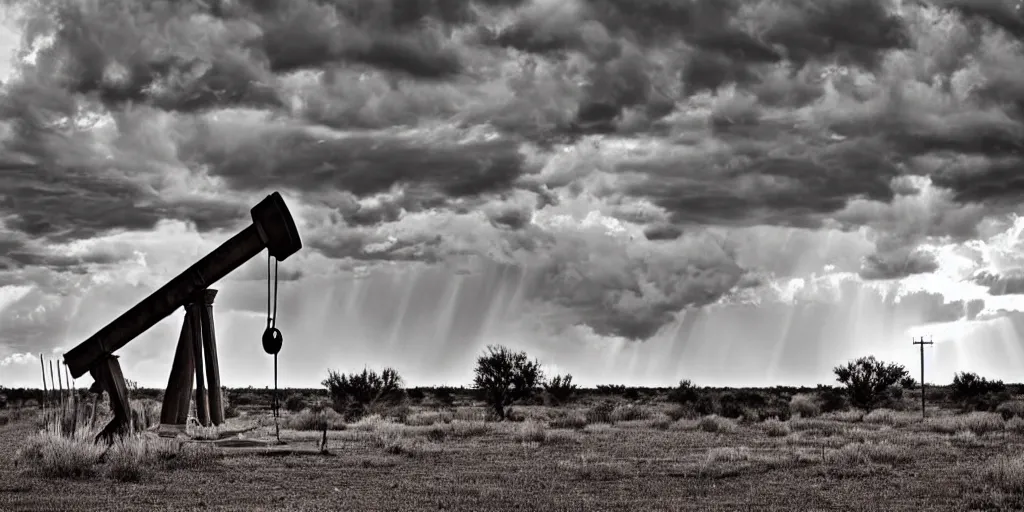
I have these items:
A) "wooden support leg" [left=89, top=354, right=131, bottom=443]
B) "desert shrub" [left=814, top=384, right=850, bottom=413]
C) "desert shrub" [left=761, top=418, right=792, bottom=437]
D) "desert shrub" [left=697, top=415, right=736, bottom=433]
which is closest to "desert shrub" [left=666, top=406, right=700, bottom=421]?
"desert shrub" [left=697, top=415, right=736, bottom=433]

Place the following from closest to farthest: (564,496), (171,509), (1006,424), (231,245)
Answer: (171,509) → (564,496) → (231,245) → (1006,424)

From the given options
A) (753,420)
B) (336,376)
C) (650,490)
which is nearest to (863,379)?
(753,420)

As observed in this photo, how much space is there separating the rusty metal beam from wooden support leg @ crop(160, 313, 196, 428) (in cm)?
67

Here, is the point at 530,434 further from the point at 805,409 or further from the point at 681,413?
the point at 805,409

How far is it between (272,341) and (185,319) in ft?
11.8

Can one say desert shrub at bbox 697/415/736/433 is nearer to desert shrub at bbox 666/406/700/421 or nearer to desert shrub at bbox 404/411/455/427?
desert shrub at bbox 666/406/700/421

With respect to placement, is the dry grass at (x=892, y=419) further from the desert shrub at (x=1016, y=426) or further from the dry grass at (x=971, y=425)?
the desert shrub at (x=1016, y=426)

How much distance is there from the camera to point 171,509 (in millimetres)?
13695

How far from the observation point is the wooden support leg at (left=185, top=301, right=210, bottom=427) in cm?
2075

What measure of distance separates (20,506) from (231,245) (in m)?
7.15

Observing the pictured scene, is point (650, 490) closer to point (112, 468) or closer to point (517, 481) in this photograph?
point (517, 481)

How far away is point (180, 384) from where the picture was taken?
2084 centimetres

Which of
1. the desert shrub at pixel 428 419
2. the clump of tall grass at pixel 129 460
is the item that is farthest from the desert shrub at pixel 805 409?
the clump of tall grass at pixel 129 460

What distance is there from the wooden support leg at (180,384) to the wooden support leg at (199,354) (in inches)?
4.5
